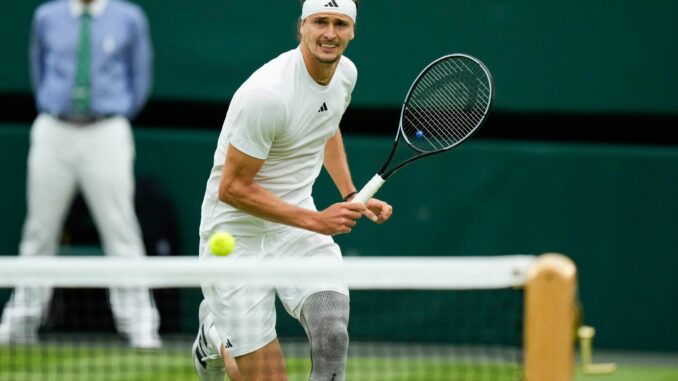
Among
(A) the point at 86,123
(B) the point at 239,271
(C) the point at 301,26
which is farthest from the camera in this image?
(A) the point at 86,123

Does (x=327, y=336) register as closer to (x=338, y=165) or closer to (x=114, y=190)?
(x=338, y=165)

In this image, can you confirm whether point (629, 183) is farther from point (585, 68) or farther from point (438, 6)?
point (438, 6)

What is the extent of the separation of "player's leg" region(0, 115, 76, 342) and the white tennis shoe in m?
2.49

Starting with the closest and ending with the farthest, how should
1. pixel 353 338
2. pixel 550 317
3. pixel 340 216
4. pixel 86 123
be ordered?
pixel 550 317, pixel 340 216, pixel 353 338, pixel 86 123

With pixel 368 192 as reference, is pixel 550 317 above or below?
below

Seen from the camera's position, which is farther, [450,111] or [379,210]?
[450,111]

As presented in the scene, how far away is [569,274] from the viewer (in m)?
3.50

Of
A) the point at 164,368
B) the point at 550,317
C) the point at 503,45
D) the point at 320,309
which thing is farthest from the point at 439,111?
the point at 503,45

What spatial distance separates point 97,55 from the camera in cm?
→ 775

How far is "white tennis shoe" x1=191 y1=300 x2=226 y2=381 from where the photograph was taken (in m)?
5.23

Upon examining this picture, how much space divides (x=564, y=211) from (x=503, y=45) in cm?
97

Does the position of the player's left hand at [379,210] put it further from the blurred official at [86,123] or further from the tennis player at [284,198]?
the blurred official at [86,123]

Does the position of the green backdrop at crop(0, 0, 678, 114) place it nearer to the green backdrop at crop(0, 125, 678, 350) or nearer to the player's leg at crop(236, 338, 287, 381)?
the green backdrop at crop(0, 125, 678, 350)

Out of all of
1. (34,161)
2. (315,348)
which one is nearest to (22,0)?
(34,161)
